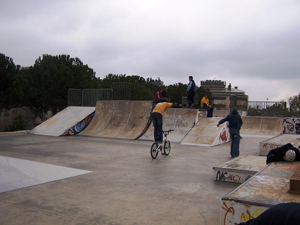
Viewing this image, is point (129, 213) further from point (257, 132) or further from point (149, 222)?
point (257, 132)

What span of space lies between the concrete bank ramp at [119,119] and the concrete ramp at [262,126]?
26.4ft

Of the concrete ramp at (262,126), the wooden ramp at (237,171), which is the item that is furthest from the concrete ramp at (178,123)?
the wooden ramp at (237,171)

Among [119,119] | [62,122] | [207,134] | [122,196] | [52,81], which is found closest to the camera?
[122,196]

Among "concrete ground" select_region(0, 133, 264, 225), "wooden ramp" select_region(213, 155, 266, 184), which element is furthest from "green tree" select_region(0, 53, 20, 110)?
"wooden ramp" select_region(213, 155, 266, 184)

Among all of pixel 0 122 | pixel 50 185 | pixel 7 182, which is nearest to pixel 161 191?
pixel 50 185

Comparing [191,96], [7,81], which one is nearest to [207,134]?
[191,96]

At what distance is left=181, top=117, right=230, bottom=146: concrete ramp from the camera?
12945 mm

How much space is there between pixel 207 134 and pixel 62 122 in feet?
31.0

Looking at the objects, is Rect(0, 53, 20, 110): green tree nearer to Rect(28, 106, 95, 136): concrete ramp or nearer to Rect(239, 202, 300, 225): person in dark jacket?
Rect(28, 106, 95, 136): concrete ramp

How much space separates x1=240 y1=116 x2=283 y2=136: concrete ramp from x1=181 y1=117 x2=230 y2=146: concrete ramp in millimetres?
6572

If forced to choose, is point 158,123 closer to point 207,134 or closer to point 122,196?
point 122,196

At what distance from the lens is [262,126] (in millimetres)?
20812

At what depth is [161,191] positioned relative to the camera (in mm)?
→ 5457

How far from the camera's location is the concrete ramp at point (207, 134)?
1294cm
